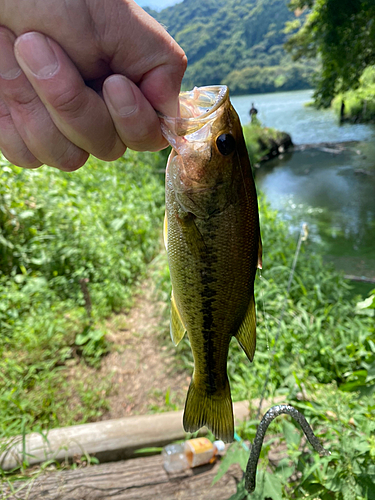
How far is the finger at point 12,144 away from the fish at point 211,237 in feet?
1.77

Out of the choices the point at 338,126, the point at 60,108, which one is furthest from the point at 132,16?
the point at 338,126

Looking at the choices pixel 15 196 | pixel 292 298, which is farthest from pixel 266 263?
pixel 15 196

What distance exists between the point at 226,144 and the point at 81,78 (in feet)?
1.76

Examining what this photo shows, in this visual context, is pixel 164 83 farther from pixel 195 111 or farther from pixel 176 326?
pixel 176 326

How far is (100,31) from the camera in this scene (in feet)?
3.23

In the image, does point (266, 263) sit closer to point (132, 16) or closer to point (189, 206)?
point (189, 206)

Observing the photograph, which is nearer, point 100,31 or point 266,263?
point 100,31

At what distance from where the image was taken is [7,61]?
1.00m

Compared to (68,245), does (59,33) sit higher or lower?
higher

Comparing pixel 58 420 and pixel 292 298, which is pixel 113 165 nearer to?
pixel 292 298

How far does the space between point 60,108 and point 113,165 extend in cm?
748

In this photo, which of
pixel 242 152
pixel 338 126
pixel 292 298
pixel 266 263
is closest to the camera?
pixel 242 152

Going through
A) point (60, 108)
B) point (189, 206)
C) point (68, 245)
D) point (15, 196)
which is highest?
point (60, 108)

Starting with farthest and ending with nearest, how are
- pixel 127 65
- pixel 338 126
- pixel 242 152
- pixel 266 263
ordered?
1. pixel 338 126
2. pixel 266 263
3. pixel 242 152
4. pixel 127 65
